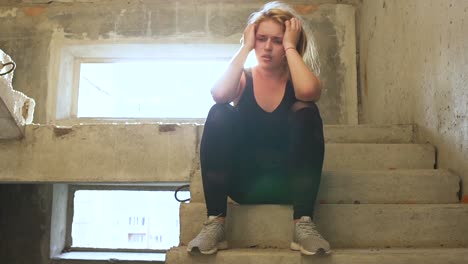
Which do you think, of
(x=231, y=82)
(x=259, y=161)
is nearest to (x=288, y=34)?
(x=231, y=82)

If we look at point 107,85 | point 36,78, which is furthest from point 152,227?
point 36,78

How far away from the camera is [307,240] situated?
1287mm

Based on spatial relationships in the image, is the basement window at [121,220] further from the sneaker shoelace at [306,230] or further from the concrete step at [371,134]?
the sneaker shoelace at [306,230]

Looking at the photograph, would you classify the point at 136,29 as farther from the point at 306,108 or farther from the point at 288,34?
the point at 306,108

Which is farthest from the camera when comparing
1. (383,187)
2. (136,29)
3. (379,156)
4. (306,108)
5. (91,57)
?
(91,57)

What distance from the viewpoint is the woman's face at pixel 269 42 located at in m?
1.52

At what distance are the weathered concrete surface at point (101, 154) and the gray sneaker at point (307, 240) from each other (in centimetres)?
93

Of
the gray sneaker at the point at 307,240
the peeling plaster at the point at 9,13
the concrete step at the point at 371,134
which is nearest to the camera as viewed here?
the gray sneaker at the point at 307,240

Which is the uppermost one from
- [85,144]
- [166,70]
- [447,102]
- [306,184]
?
[166,70]

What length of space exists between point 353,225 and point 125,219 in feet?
7.07

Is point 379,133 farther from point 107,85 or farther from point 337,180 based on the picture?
point 107,85

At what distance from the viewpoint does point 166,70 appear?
3.45 m

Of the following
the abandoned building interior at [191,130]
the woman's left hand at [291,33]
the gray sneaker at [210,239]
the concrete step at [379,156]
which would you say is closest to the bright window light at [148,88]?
the abandoned building interior at [191,130]

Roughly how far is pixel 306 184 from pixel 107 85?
2.47m
